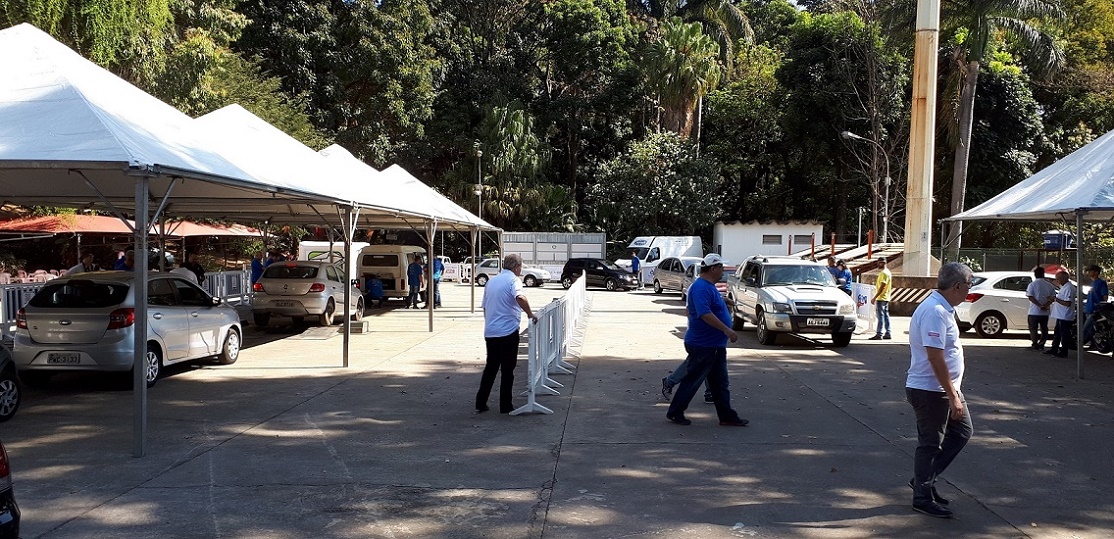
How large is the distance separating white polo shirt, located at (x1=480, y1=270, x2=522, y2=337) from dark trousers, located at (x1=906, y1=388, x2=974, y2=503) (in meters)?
4.19

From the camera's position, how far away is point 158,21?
21547 mm

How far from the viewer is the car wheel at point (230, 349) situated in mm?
12672

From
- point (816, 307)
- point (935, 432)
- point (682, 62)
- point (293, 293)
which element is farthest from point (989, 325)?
point (682, 62)

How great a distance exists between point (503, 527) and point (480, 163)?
43584 mm

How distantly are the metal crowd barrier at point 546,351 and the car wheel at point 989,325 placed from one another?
987cm

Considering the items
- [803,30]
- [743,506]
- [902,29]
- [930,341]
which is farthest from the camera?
[803,30]

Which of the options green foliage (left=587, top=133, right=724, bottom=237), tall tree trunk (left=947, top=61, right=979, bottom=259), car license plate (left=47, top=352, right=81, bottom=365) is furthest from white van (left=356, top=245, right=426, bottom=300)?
green foliage (left=587, top=133, right=724, bottom=237)

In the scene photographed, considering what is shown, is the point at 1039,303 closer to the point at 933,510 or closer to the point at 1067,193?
the point at 1067,193

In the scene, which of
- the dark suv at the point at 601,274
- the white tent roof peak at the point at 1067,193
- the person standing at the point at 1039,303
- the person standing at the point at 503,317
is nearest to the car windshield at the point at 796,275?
the white tent roof peak at the point at 1067,193

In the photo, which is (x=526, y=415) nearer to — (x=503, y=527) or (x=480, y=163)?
(x=503, y=527)

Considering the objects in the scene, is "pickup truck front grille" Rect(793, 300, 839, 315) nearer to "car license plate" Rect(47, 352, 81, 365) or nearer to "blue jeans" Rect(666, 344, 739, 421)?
"blue jeans" Rect(666, 344, 739, 421)

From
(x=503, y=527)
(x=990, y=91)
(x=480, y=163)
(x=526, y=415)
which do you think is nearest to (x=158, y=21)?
(x=526, y=415)

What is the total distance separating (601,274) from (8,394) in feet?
94.6

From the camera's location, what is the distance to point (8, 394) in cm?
855
